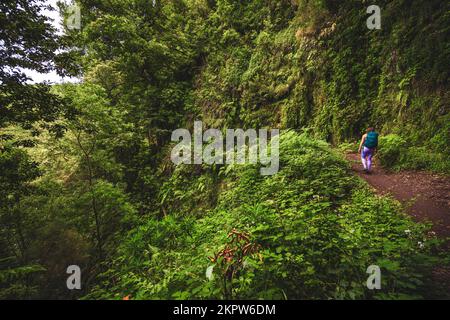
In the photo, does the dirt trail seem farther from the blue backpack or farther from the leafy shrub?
the blue backpack

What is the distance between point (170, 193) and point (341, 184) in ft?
32.5

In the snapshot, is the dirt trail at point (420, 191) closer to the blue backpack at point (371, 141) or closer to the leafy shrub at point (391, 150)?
the leafy shrub at point (391, 150)

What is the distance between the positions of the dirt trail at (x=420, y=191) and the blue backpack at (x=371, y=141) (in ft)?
2.70

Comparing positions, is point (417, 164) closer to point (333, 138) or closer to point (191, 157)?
point (333, 138)

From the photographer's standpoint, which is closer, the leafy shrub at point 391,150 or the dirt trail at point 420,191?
the dirt trail at point 420,191

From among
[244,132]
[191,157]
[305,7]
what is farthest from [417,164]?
[191,157]

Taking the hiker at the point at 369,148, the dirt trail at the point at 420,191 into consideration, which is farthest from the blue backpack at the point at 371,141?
the dirt trail at the point at 420,191

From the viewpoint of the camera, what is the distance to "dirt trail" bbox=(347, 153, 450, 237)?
5.02 m

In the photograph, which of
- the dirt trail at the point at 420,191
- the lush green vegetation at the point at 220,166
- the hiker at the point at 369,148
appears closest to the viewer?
the lush green vegetation at the point at 220,166

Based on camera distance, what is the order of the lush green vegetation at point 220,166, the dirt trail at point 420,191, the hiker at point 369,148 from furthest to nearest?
the hiker at point 369,148 < the dirt trail at point 420,191 < the lush green vegetation at point 220,166

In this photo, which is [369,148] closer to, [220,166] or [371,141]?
[371,141]

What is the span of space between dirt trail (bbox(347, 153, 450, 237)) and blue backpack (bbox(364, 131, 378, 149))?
823 millimetres

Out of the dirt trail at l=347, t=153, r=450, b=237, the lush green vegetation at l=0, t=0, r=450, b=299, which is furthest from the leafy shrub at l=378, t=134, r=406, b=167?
the dirt trail at l=347, t=153, r=450, b=237

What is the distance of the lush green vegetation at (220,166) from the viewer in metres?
3.46
